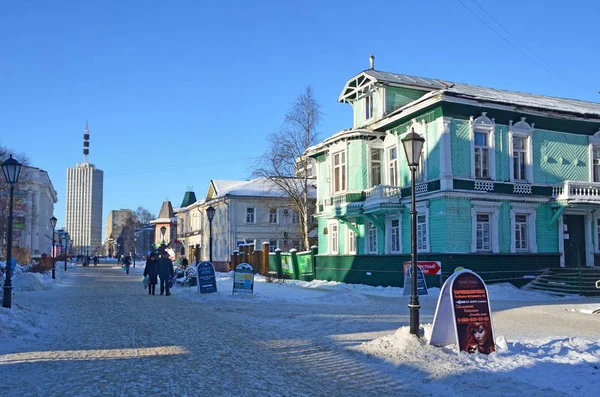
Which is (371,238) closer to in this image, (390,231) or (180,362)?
(390,231)

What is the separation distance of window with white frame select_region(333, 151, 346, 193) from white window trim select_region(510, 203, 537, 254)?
8.48 metres

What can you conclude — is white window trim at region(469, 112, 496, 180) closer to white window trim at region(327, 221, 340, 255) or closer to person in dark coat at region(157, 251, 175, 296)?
white window trim at region(327, 221, 340, 255)

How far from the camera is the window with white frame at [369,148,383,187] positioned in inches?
1155

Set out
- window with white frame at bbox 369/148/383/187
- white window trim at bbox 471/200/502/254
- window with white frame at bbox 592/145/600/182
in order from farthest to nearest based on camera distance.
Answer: window with white frame at bbox 369/148/383/187, window with white frame at bbox 592/145/600/182, white window trim at bbox 471/200/502/254

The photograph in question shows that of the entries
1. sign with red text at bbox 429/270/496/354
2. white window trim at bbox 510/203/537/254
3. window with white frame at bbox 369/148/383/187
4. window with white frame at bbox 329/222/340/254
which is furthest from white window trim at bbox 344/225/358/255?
sign with red text at bbox 429/270/496/354

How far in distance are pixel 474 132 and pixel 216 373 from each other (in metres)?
20.2

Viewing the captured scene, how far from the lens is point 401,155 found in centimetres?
2745

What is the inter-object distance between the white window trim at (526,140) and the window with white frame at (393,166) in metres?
5.20

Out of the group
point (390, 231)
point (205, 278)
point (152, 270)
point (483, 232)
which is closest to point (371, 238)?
point (390, 231)

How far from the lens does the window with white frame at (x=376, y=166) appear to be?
2934cm

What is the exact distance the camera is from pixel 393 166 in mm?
28375

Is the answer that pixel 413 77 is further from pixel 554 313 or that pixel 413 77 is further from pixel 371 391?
pixel 371 391

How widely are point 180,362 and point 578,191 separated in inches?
887

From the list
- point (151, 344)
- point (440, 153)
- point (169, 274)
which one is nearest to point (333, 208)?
point (440, 153)
